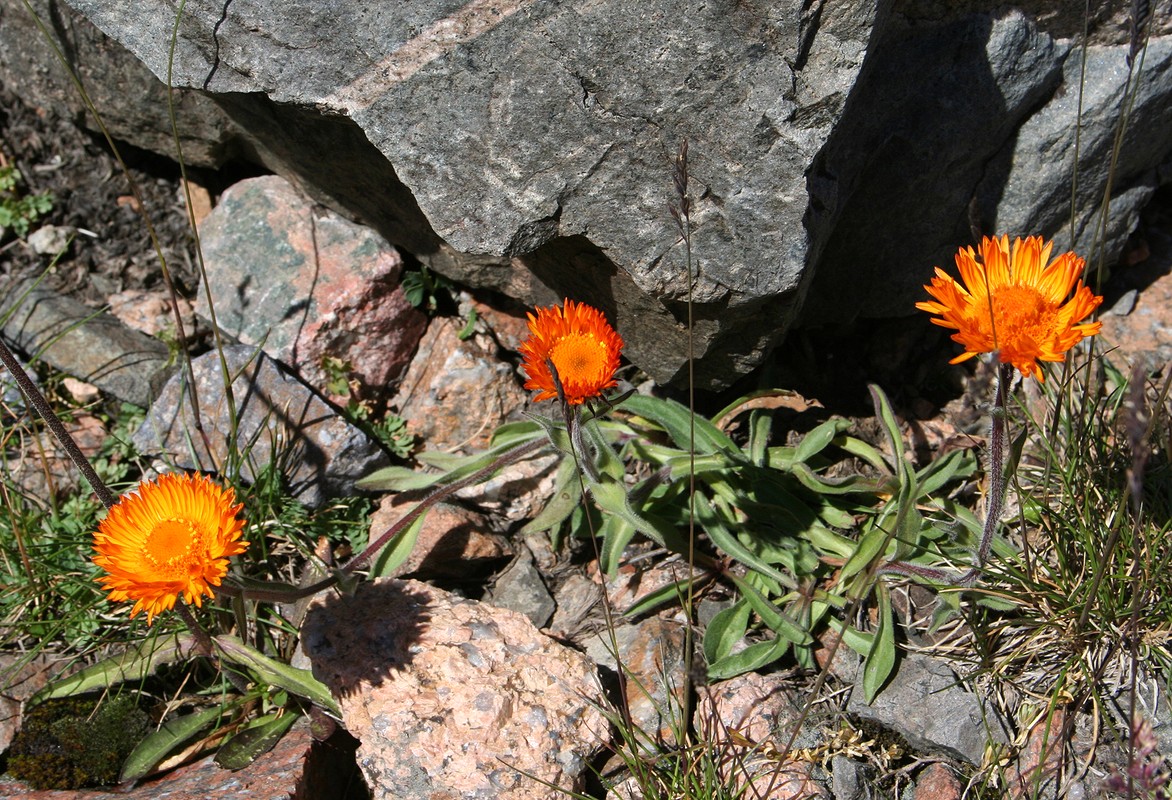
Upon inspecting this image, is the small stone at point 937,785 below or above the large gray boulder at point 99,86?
below

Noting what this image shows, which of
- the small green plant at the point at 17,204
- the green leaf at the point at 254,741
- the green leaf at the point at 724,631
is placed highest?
the small green plant at the point at 17,204

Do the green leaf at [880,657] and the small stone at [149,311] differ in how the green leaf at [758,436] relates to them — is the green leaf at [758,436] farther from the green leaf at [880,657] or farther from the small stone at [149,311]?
the small stone at [149,311]

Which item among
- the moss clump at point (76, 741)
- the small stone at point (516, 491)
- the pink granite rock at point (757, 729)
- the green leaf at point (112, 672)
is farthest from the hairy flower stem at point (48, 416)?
the pink granite rock at point (757, 729)

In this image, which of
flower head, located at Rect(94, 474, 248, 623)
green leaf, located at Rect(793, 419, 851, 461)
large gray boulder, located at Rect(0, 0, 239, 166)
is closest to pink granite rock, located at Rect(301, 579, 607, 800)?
flower head, located at Rect(94, 474, 248, 623)

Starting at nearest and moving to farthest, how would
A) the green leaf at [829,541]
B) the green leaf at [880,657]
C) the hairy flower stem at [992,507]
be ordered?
the hairy flower stem at [992,507] < the green leaf at [880,657] < the green leaf at [829,541]

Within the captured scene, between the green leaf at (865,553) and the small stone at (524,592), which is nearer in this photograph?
the green leaf at (865,553)

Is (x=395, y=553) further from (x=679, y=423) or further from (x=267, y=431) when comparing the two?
(x=679, y=423)

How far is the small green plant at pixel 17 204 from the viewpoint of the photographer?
4246 mm

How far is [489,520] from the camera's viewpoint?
12.3 ft

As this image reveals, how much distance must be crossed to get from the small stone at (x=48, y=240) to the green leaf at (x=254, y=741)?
235 centimetres

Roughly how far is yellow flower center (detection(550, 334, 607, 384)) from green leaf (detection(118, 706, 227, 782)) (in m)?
1.67

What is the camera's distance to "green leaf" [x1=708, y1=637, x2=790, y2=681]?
3133 millimetres

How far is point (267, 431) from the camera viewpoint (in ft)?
12.3

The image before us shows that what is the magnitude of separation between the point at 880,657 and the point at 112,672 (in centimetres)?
258
